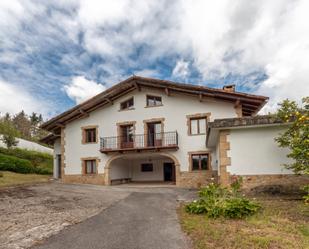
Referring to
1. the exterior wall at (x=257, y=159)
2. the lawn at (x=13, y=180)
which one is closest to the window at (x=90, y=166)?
the lawn at (x=13, y=180)

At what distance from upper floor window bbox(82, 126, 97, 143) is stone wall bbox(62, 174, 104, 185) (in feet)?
9.31

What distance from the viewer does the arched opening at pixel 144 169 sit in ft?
66.4

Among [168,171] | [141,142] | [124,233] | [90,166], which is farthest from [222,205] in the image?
[168,171]

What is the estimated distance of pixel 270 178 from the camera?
9.11 meters

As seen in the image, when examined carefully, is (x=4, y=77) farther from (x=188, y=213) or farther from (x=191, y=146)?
(x=188, y=213)

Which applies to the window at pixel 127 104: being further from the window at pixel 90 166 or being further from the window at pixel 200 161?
the window at pixel 200 161

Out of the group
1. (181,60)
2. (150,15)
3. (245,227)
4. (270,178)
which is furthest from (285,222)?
(181,60)

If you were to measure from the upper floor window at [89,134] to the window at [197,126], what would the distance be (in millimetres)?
7882

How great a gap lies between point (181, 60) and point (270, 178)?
13718 millimetres

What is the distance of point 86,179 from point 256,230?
1608 cm

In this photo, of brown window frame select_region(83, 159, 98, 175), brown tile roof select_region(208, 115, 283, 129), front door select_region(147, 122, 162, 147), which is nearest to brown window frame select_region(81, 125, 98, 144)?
brown window frame select_region(83, 159, 98, 175)

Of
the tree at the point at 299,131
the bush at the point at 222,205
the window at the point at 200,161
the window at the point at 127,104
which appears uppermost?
the window at the point at 127,104

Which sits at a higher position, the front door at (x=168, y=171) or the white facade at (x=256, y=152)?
the white facade at (x=256, y=152)

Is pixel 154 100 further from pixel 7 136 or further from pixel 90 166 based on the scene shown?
pixel 7 136
